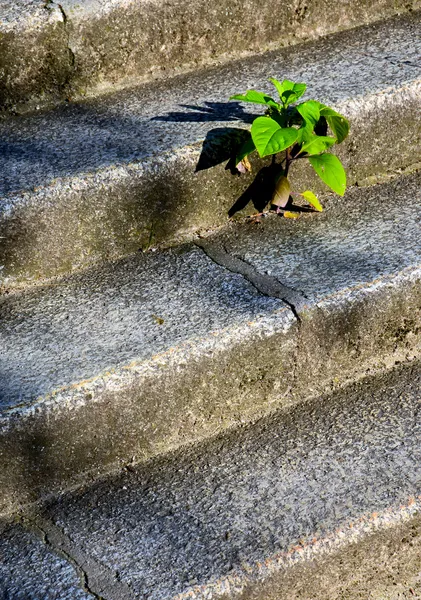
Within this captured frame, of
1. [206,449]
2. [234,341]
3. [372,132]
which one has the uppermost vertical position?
[372,132]

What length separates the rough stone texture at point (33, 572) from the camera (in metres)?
1.27

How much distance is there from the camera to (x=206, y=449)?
1.56 metres

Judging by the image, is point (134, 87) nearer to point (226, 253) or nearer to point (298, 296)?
point (226, 253)

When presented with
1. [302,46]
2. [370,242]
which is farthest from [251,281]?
[302,46]

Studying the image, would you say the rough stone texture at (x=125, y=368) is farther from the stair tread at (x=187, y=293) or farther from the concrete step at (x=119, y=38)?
the concrete step at (x=119, y=38)

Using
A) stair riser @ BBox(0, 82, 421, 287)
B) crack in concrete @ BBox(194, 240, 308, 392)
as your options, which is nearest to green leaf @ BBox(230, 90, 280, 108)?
stair riser @ BBox(0, 82, 421, 287)

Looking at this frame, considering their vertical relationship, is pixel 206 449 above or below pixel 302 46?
below

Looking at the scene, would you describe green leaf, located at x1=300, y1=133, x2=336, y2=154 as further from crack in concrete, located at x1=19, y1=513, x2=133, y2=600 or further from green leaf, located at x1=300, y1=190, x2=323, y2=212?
crack in concrete, located at x1=19, y1=513, x2=133, y2=600

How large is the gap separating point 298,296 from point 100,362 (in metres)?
0.43

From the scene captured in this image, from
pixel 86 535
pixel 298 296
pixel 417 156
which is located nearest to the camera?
pixel 86 535

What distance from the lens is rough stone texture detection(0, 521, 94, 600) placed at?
127cm

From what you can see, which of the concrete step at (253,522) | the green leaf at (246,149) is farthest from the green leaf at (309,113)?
the concrete step at (253,522)

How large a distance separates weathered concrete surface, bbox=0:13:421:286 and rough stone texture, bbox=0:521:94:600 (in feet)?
1.97

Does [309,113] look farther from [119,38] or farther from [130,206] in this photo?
[119,38]
